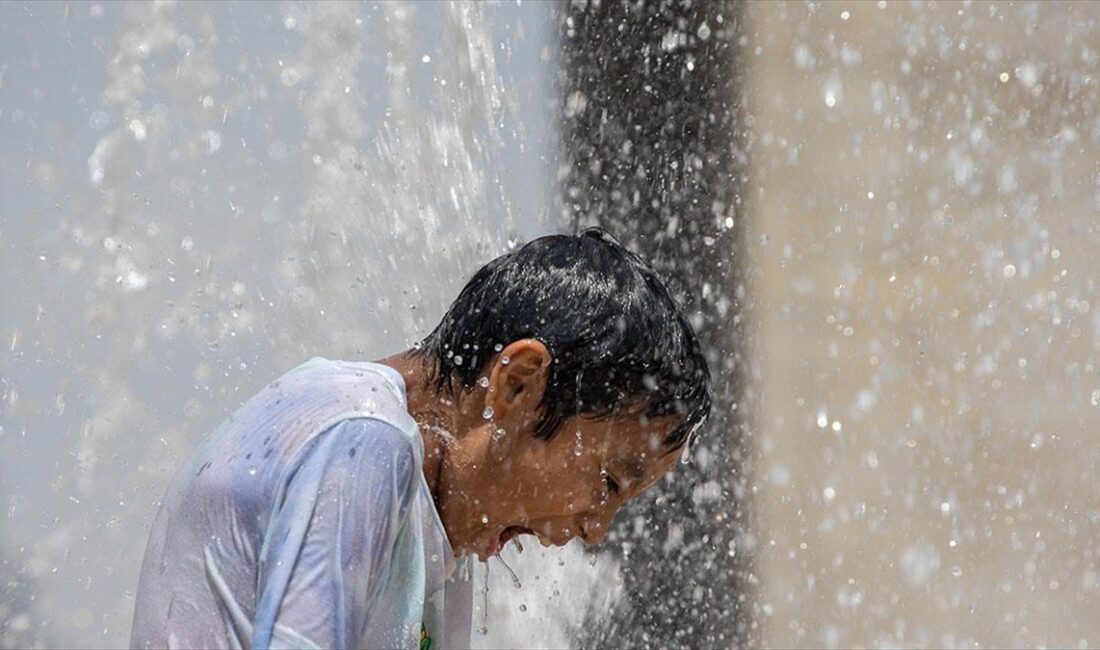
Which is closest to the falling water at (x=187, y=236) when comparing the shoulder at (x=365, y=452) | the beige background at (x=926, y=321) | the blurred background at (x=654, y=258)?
the blurred background at (x=654, y=258)

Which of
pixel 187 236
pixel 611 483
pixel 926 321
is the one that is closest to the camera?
pixel 611 483

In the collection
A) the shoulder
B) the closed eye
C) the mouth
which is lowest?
the mouth

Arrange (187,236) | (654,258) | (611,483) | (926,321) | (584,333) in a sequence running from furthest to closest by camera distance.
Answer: (654,258) < (926,321) < (187,236) < (611,483) < (584,333)

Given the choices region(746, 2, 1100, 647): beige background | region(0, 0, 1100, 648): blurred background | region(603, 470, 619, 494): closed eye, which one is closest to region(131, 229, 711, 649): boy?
region(603, 470, 619, 494): closed eye

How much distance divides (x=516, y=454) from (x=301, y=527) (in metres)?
0.29

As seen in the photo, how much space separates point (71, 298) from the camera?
154 inches

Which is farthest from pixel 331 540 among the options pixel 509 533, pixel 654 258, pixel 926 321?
pixel 654 258

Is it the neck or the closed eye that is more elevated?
the neck

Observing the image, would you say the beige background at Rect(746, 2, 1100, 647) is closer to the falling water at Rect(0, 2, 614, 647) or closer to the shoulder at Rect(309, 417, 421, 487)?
the falling water at Rect(0, 2, 614, 647)

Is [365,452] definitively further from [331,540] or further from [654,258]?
[654,258]

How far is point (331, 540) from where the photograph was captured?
1.43m

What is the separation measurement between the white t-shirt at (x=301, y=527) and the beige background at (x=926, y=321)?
9.26 ft

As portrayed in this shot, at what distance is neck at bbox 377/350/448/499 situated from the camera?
65.1 inches

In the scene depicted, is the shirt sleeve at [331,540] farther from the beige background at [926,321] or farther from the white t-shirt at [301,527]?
the beige background at [926,321]
